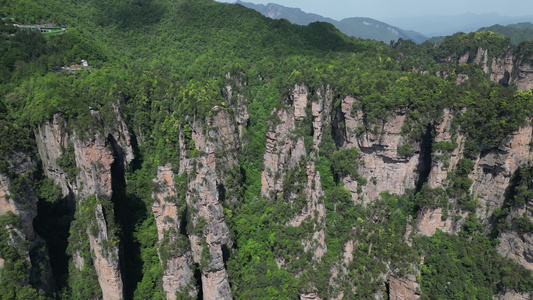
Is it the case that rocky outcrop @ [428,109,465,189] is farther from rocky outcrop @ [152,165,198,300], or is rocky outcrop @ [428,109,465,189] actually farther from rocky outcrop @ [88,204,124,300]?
rocky outcrop @ [88,204,124,300]

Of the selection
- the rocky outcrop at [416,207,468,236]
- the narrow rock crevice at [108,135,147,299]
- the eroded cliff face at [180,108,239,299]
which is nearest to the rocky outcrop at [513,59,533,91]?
the rocky outcrop at [416,207,468,236]

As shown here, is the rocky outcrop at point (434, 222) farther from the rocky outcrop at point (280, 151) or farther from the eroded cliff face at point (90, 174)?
the eroded cliff face at point (90, 174)

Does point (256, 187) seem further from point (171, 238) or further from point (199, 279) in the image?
point (171, 238)

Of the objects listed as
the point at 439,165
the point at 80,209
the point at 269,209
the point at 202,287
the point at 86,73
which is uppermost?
the point at 86,73

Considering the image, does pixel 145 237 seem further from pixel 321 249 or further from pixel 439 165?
pixel 439 165

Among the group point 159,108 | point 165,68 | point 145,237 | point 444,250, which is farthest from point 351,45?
point 145,237

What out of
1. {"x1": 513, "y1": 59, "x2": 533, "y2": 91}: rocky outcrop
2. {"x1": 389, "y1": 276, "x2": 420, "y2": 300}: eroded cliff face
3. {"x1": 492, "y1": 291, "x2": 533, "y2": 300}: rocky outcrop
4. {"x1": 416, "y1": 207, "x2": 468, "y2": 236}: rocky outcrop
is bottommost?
{"x1": 492, "y1": 291, "x2": 533, "y2": 300}: rocky outcrop

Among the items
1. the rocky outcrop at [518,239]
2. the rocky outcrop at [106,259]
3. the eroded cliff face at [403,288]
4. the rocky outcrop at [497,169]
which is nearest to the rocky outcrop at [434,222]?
the rocky outcrop at [497,169]

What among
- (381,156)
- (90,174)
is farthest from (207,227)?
(381,156)
